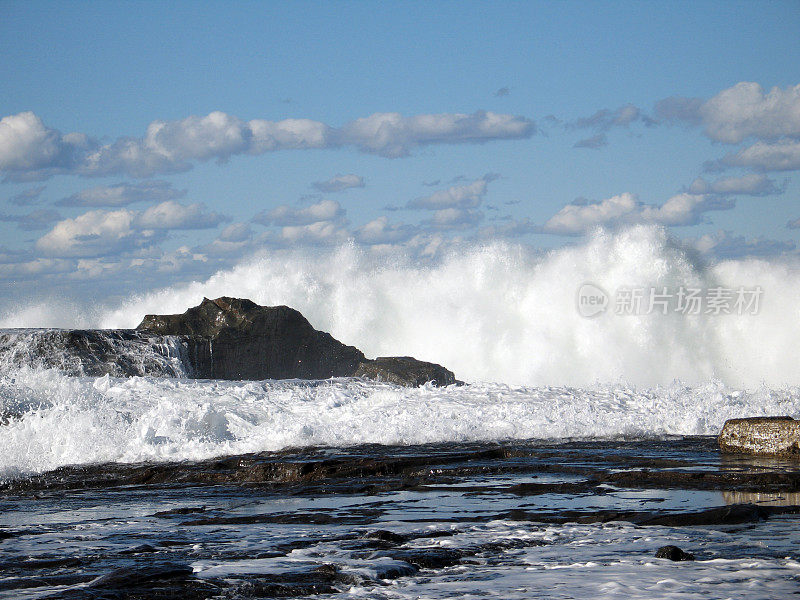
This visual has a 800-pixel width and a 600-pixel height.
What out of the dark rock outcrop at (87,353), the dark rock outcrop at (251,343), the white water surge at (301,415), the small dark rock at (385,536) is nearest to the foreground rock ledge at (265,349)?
the dark rock outcrop at (251,343)

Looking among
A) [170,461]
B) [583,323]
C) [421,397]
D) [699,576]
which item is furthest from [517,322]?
[699,576]

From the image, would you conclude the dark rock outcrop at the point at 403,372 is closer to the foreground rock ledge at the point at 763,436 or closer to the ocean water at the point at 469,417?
the ocean water at the point at 469,417

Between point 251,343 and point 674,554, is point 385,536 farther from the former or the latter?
point 251,343

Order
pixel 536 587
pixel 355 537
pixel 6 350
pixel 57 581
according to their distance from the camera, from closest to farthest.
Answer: pixel 536 587
pixel 57 581
pixel 355 537
pixel 6 350

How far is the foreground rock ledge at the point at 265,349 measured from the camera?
2103 cm

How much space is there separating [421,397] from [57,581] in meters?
9.85

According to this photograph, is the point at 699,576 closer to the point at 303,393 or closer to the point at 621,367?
the point at 303,393

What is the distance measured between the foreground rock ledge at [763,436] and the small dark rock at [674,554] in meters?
5.02

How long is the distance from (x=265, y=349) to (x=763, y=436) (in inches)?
559

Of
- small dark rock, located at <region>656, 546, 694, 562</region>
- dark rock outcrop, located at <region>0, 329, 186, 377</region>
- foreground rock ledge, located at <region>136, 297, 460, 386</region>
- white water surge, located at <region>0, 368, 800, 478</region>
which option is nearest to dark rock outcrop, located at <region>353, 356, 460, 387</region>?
foreground rock ledge, located at <region>136, 297, 460, 386</region>

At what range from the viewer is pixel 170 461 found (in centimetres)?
1133

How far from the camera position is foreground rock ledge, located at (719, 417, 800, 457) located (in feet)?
31.3

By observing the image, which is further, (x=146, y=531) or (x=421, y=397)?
(x=421, y=397)

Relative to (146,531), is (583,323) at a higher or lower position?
higher
